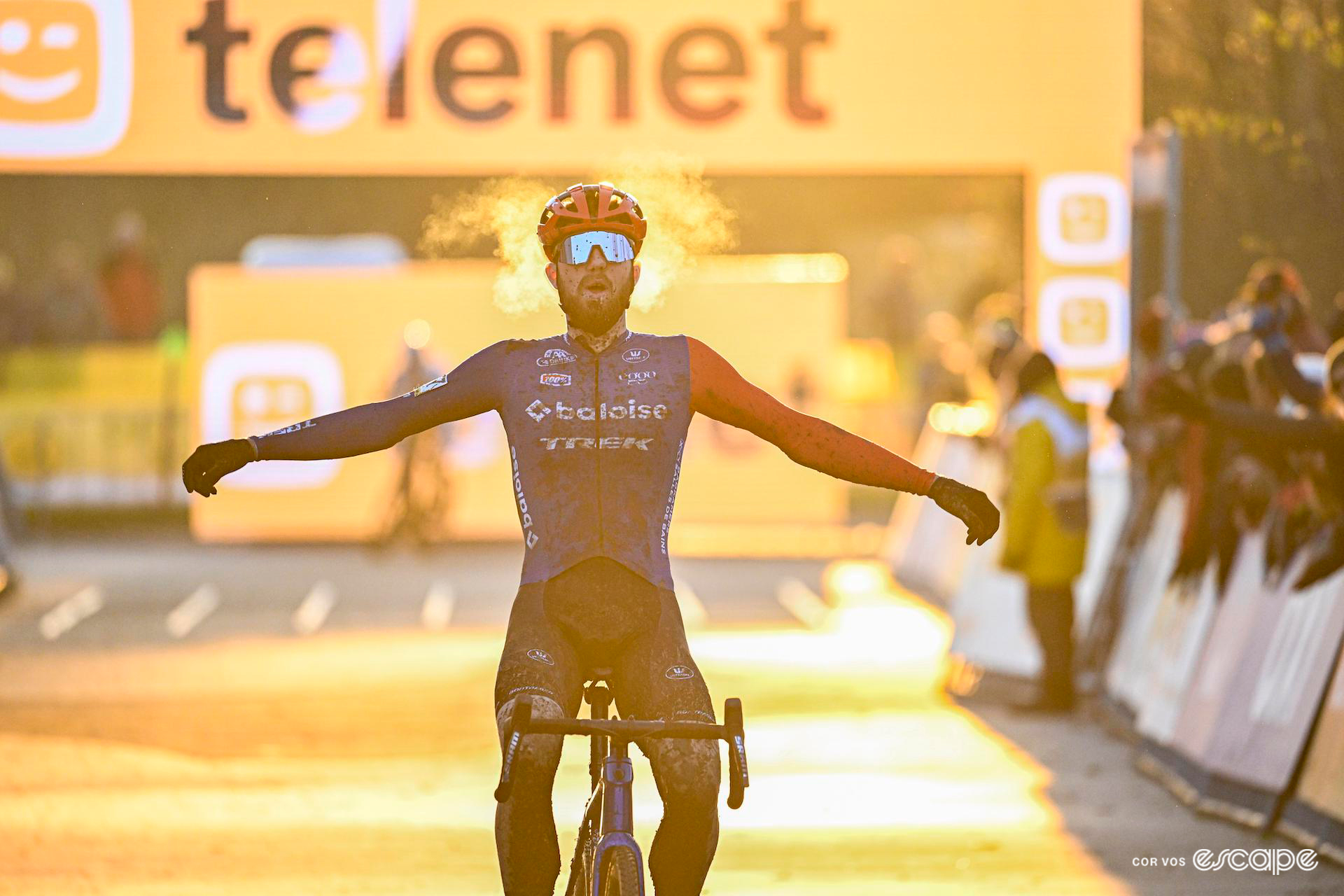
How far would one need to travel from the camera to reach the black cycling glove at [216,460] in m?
6.48

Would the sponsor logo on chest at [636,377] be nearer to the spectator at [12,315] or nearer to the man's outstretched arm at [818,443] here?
the man's outstretched arm at [818,443]

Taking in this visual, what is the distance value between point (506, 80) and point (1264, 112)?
4.68m

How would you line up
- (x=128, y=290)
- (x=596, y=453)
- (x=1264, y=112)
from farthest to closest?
(x=128, y=290), (x=1264, y=112), (x=596, y=453)

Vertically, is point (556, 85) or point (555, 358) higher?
point (556, 85)

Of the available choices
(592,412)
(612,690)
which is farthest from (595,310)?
(612,690)

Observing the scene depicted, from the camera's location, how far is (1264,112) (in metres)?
13.9

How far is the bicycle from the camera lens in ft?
19.0

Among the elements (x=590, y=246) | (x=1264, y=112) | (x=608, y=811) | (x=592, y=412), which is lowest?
(x=608, y=811)

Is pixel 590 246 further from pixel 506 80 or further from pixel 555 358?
pixel 506 80

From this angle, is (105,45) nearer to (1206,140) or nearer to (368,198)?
(1206,140)

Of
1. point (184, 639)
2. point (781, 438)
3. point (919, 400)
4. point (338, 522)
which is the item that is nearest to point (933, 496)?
point (781, 438)

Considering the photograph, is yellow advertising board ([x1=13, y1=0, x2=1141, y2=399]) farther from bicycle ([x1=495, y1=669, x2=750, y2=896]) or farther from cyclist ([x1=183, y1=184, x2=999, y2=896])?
bicycle ([x1=495, y1=669, x2=750, y2=896])

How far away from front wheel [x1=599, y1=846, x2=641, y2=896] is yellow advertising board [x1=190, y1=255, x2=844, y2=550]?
25378 mm

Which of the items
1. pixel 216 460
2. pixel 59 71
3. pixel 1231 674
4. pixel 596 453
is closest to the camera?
pixel 216 460
